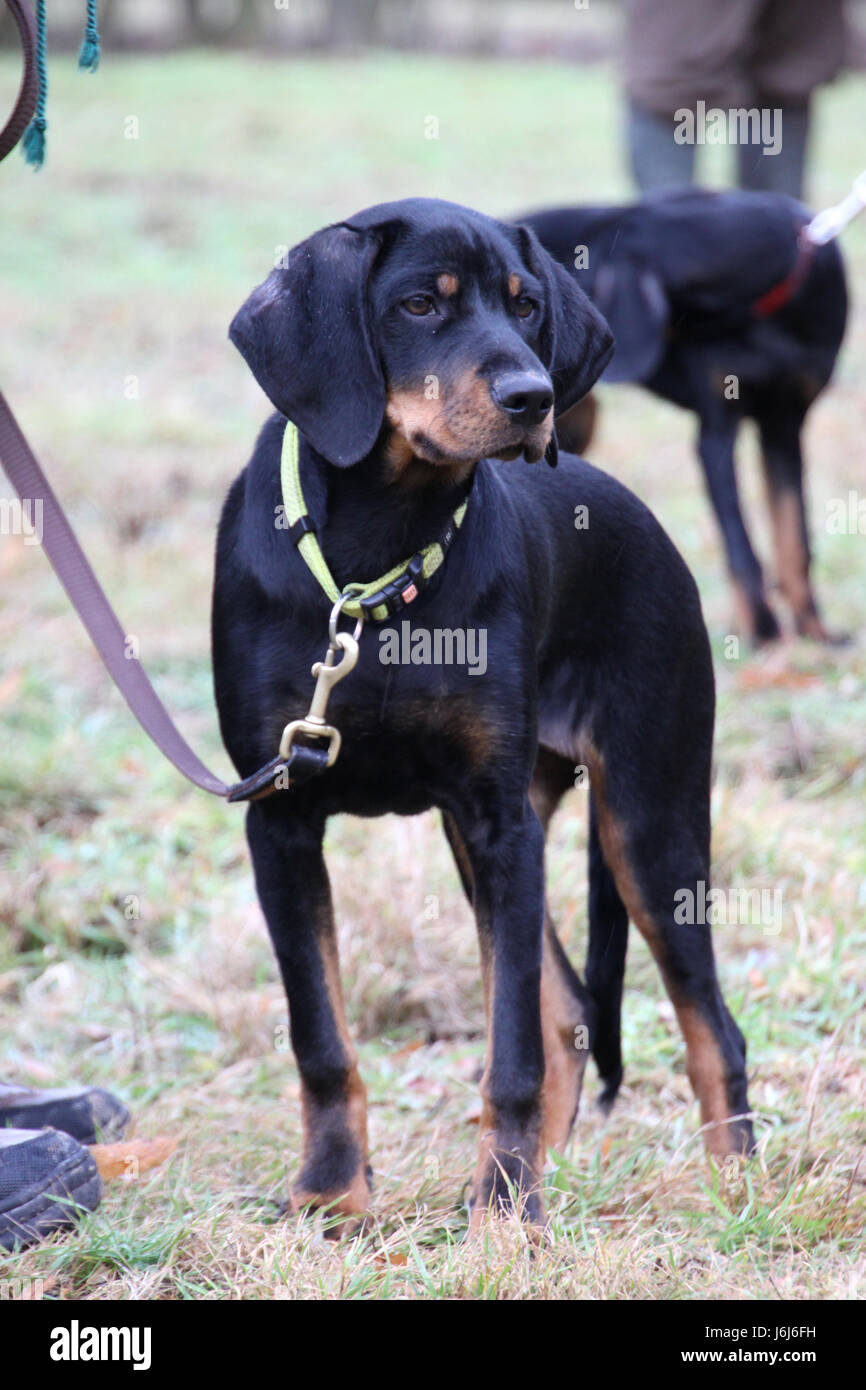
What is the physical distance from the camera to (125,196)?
42.4 ft

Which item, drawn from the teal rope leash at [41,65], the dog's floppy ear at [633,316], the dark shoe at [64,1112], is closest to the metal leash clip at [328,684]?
the dark shoe at [64,1112]

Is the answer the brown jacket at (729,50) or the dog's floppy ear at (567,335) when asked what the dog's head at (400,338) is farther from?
the brown jacket at (729,50)

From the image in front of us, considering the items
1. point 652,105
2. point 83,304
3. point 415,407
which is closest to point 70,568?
point 415,407

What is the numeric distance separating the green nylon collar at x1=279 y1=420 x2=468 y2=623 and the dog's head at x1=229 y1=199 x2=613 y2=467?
0.39 feet

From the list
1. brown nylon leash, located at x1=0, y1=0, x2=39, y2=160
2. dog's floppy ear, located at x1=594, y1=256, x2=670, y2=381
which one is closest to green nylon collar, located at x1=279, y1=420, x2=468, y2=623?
brown nylon leash, located at x1=0, y1=0, x2=39, y2=160

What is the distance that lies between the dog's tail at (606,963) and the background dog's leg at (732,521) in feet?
7.70

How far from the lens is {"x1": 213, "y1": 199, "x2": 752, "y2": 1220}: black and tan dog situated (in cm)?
225

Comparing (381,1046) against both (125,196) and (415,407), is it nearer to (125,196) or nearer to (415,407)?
(415,407)

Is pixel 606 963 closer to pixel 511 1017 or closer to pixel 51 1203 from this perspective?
pixel 511 1017

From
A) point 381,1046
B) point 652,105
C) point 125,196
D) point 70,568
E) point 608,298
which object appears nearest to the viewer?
point 70,568

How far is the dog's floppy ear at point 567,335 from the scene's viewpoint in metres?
2.45

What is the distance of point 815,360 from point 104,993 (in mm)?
3216

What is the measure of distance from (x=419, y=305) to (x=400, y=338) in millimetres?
55

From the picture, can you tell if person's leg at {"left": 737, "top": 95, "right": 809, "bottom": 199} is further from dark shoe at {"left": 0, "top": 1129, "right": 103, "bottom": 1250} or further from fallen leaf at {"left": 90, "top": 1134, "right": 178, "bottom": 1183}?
dark shoe at {"left": 0, "top": 1129, "right": 103, "bottom": 1250}
